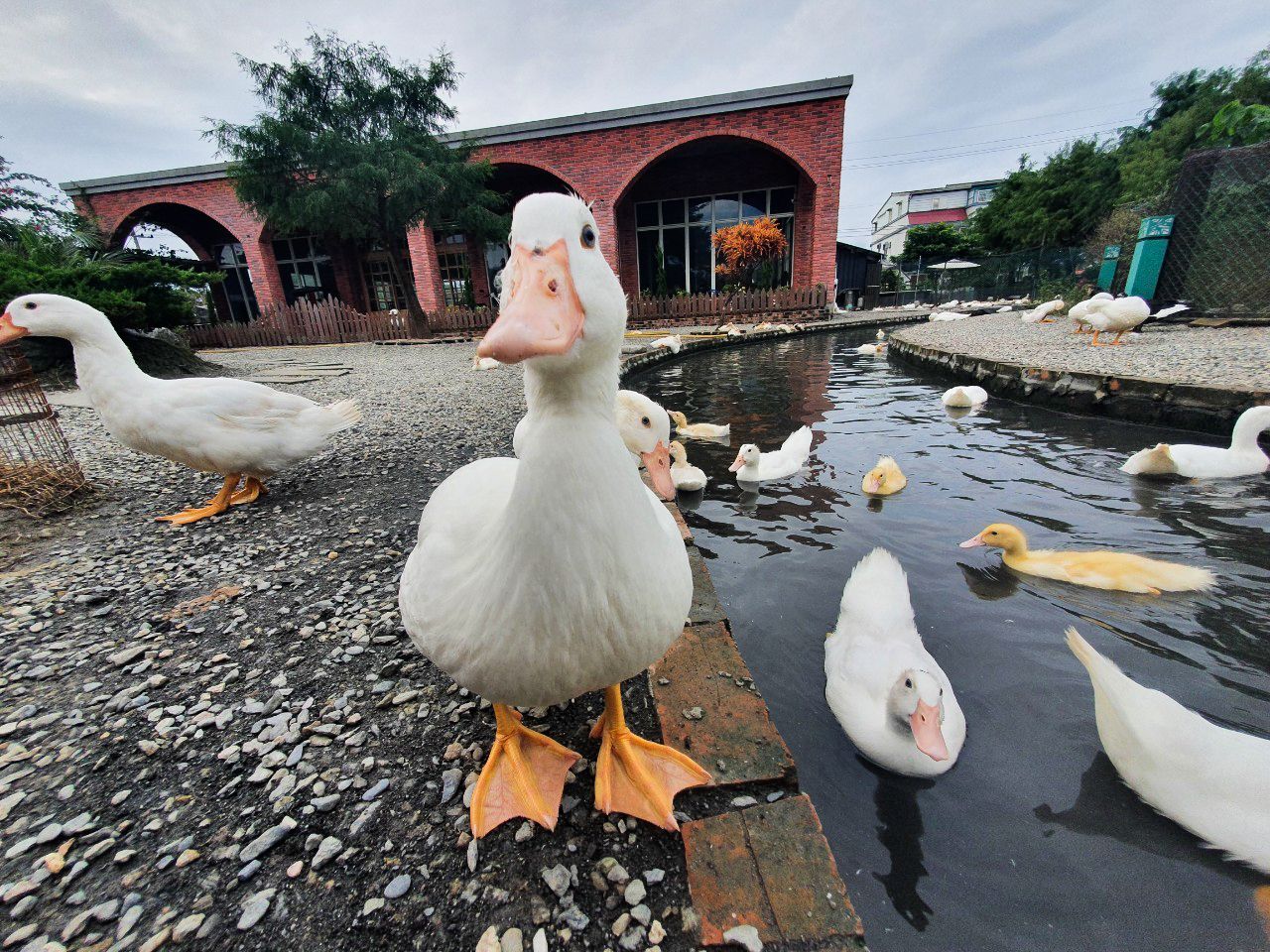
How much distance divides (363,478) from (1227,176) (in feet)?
51.9

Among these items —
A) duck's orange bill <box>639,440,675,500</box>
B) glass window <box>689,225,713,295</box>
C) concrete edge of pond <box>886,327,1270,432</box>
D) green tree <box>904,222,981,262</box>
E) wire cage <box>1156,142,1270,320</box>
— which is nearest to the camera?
duck's orange bill <box>639,440,675,500</box>

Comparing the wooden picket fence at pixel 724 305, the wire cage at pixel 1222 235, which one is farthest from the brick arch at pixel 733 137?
the wire cage at pixel 1222 235

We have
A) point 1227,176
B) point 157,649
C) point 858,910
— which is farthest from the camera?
point 1227,176

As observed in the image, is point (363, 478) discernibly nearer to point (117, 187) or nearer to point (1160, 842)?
point (1160, 842)

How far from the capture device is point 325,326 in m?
16.4

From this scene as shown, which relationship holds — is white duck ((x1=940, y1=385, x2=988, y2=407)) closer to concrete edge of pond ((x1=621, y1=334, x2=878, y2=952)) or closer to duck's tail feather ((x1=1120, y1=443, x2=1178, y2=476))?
duck's tail feather ((x1=1120, y1=443, x2=1178, y2=476))

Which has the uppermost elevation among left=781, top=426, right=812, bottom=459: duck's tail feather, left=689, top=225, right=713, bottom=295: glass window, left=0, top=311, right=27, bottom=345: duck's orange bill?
left=689, top=225, right=713, bottom=295: glass window

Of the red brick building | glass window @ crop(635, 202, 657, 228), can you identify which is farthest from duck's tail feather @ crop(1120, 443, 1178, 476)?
glass window @ crop(635, 202, 657, 228)

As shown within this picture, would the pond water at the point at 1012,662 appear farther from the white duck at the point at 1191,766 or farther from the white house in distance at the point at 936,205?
the white house in distance at the point at 936,205

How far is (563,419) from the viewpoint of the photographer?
1191 mm

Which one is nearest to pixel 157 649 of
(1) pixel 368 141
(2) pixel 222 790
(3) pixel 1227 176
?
(2) pixel 222 790

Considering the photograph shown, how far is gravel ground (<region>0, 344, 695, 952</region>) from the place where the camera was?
122 centimetres

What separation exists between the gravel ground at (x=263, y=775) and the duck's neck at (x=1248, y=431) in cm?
545

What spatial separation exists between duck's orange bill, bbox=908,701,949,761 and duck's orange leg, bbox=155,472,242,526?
177 inches
